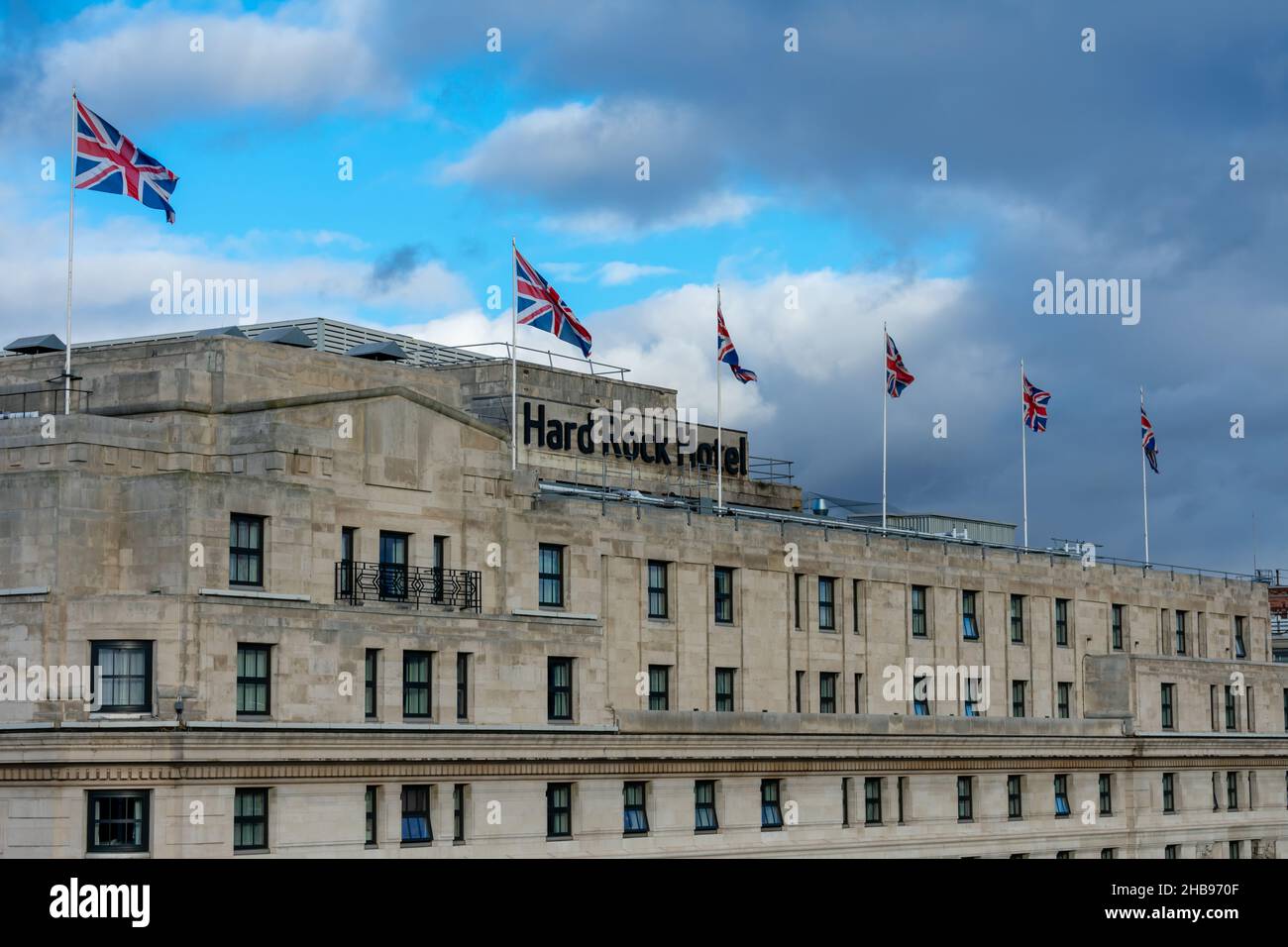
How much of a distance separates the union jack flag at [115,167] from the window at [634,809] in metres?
24.5

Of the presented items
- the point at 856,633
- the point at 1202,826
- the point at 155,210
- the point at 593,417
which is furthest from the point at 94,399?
the point at 1202,826

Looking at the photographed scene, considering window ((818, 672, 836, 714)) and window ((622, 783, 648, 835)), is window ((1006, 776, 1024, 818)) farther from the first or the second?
window ((622, 783, 648, 835))

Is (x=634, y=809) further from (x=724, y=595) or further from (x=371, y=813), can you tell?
(x=371, y=813)

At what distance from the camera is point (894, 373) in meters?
79.6

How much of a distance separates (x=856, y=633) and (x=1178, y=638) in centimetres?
2562

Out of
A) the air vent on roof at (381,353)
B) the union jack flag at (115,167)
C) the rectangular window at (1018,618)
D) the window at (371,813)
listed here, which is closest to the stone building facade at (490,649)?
the window at (371,813)

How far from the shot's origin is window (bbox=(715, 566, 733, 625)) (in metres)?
73.4

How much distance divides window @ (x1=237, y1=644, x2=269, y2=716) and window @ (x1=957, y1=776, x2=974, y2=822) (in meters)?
33.8

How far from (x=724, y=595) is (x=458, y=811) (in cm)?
1634

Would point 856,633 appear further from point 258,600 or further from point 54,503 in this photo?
point 54,503

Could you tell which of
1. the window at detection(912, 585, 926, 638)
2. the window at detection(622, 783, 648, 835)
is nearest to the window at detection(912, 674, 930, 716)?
the window at detection(912, 585, 926, 638)

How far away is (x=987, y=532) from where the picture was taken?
9138cm

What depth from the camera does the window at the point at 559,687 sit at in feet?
213

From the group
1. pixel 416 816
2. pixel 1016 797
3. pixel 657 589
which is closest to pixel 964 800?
pixel 1016 797
